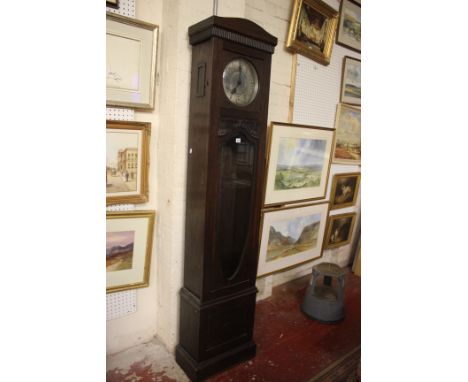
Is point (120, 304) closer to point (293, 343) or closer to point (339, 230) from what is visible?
point (293, 343)

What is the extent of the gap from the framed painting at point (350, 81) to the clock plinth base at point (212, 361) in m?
2.33

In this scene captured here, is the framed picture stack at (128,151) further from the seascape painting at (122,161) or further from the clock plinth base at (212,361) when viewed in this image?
the clock plinth base at (212,361)

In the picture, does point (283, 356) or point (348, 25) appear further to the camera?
point (348, 25)

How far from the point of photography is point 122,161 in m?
1.79

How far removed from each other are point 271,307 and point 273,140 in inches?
55.6

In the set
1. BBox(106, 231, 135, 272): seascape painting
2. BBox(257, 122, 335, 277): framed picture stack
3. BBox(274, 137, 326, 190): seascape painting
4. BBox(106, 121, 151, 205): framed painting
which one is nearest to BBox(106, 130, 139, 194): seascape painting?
BBox(106, 121, 151, 205): framed painting

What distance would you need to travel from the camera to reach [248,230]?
192cm

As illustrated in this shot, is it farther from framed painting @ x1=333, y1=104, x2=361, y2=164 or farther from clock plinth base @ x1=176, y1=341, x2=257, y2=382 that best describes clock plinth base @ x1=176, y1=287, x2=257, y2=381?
framed painting @ x1=333, y1=104, x2=361, y2=164

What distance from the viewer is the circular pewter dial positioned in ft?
5.47

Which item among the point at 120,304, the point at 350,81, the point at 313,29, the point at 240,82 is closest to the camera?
the point at 240,82

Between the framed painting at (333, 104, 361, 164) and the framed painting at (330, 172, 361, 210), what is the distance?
0.16 m

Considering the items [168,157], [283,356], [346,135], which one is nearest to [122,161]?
[168,157]

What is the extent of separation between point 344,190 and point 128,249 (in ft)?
7.58
